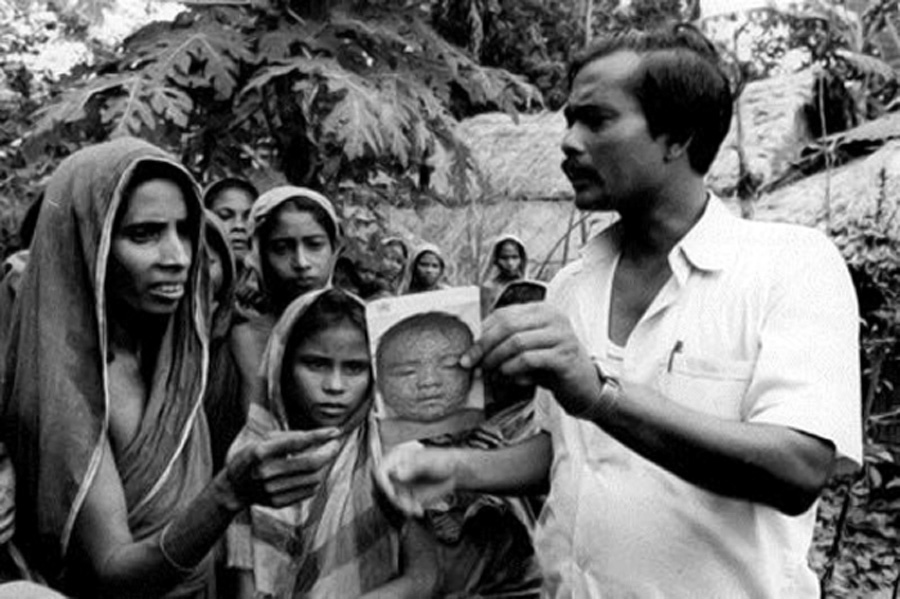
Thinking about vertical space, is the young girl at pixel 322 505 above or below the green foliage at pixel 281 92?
below

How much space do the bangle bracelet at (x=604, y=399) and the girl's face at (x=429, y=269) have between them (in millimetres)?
4242

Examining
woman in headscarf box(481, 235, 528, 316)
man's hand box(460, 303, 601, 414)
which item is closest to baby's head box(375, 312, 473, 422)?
man's hand box(460, 303, 601, 414)

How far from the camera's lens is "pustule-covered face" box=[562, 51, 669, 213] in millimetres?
2135

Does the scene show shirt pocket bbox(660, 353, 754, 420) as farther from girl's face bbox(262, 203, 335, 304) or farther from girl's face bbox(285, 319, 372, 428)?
girl's face bbox(262, 203, 335, 304)

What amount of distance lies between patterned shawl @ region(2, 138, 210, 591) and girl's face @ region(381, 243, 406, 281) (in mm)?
3571

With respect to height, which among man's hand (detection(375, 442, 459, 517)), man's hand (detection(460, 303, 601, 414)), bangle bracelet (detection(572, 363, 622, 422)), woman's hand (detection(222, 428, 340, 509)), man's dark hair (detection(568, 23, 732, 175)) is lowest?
man's hand (detection(375, 442, 459, 517))

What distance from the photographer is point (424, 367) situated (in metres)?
1.99

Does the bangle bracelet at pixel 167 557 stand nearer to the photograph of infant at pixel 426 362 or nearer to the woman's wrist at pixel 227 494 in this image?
the woman's wrist at pixel 227 494

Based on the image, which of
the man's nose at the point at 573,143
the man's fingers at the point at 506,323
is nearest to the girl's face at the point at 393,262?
the man's nose at the point at 573,143

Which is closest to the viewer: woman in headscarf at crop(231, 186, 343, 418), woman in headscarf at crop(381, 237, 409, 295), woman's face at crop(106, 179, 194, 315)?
woman's face at crop(106, 179, 194, 315)

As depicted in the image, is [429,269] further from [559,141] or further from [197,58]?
[559,141]

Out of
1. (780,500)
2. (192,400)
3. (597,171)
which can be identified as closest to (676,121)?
(597,171)

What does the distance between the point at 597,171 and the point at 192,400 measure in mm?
933

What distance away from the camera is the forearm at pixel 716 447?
1.81 meters
